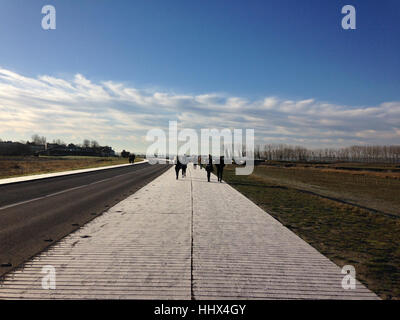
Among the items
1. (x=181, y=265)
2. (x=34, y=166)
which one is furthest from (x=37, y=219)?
(x=34, y=166)

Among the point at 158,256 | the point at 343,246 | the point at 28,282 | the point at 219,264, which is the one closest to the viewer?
the point at 28,282

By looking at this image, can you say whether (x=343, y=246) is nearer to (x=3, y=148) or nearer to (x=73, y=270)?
(x=73, y=270)

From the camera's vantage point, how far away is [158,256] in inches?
197

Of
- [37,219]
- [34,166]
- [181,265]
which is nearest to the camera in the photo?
[181,265]

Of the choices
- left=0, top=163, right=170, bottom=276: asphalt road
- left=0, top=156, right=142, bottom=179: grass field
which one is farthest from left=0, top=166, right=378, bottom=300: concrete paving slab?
left=0, top=156, right=142, bottom=179: grass field

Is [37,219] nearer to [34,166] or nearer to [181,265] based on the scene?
[181,265]

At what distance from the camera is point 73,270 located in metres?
4.29

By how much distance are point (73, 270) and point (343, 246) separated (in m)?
5.27

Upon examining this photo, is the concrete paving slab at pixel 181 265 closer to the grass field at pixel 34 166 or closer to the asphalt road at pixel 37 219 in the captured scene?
the asphalt road at pixel 37 219


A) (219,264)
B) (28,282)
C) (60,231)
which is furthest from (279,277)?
(60,231)

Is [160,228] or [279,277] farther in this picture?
[160,228]

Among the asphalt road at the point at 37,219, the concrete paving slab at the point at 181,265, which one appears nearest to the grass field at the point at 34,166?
the asphalt road at the point at 37,219
